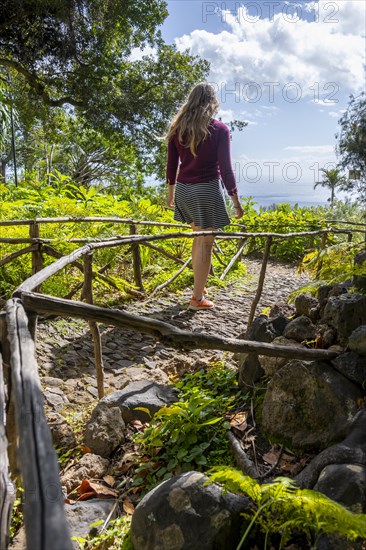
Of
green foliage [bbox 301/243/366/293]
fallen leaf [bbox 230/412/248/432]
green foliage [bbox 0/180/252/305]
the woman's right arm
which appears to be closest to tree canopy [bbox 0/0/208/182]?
green foliage [bbox 0/180/252/305]

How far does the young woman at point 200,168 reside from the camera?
4.38 meters

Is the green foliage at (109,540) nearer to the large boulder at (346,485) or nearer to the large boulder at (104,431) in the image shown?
the large boulder at (104,431)

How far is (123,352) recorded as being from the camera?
13.7 feet

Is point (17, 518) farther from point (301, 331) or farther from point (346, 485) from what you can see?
point (301, 331)

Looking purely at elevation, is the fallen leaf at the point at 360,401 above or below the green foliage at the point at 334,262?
below

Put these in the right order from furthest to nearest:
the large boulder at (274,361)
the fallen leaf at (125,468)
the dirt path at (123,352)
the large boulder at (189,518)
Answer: the dirt path at (123,352)
the large boulder at (274,361)
the fallen leaf at (125,468)
the large boulder at (189,518)

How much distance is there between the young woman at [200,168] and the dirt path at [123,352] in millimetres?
516

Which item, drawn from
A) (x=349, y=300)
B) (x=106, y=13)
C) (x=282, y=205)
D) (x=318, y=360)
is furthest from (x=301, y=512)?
(x=106, y=13)

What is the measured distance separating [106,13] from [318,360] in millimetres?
11187

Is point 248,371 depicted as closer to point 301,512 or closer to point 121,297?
point 301,512

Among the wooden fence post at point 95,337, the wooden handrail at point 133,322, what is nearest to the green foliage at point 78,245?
the wooden fence post at point 95,337

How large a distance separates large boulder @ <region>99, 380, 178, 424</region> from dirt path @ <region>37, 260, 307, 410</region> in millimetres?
366

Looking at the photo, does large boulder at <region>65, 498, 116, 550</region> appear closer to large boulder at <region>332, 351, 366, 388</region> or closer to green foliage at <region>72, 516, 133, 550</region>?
green foliage at <region>72, 516, 133, 550</region>

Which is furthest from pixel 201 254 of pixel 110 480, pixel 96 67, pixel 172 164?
pixel 96 67
